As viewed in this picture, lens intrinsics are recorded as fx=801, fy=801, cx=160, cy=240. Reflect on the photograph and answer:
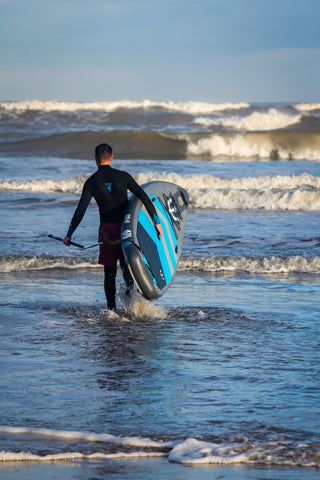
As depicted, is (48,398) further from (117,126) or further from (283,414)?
(117,126)

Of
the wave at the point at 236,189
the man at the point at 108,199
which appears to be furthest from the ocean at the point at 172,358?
the wave at the point at 236,189

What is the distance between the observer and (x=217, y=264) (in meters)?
9.77

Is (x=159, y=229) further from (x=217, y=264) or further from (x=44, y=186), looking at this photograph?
(x=44, y=186)

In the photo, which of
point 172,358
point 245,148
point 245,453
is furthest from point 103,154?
point 245,148

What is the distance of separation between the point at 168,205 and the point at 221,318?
1.59m

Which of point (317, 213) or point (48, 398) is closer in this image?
point (48, 398)

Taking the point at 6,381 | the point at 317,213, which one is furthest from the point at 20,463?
the point at 317,213

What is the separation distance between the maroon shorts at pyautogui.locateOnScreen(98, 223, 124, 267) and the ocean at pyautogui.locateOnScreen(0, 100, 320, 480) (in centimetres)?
44

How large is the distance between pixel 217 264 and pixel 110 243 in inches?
124

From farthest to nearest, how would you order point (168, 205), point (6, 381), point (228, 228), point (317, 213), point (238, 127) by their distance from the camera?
point (238, 127) < point (317, 213) < point (228, 228) < point (168, 205) < point (6, 381)

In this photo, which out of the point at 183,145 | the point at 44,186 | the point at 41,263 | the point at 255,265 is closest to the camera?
the point at 255,265

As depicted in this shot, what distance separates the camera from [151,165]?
25.4 meters

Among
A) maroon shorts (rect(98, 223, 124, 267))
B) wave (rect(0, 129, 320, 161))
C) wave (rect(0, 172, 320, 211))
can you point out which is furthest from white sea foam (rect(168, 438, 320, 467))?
wave (rect(0, 129, 320, 161))

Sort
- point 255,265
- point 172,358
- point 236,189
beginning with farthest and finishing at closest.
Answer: point 236,189, point 255,265, point 172,358
